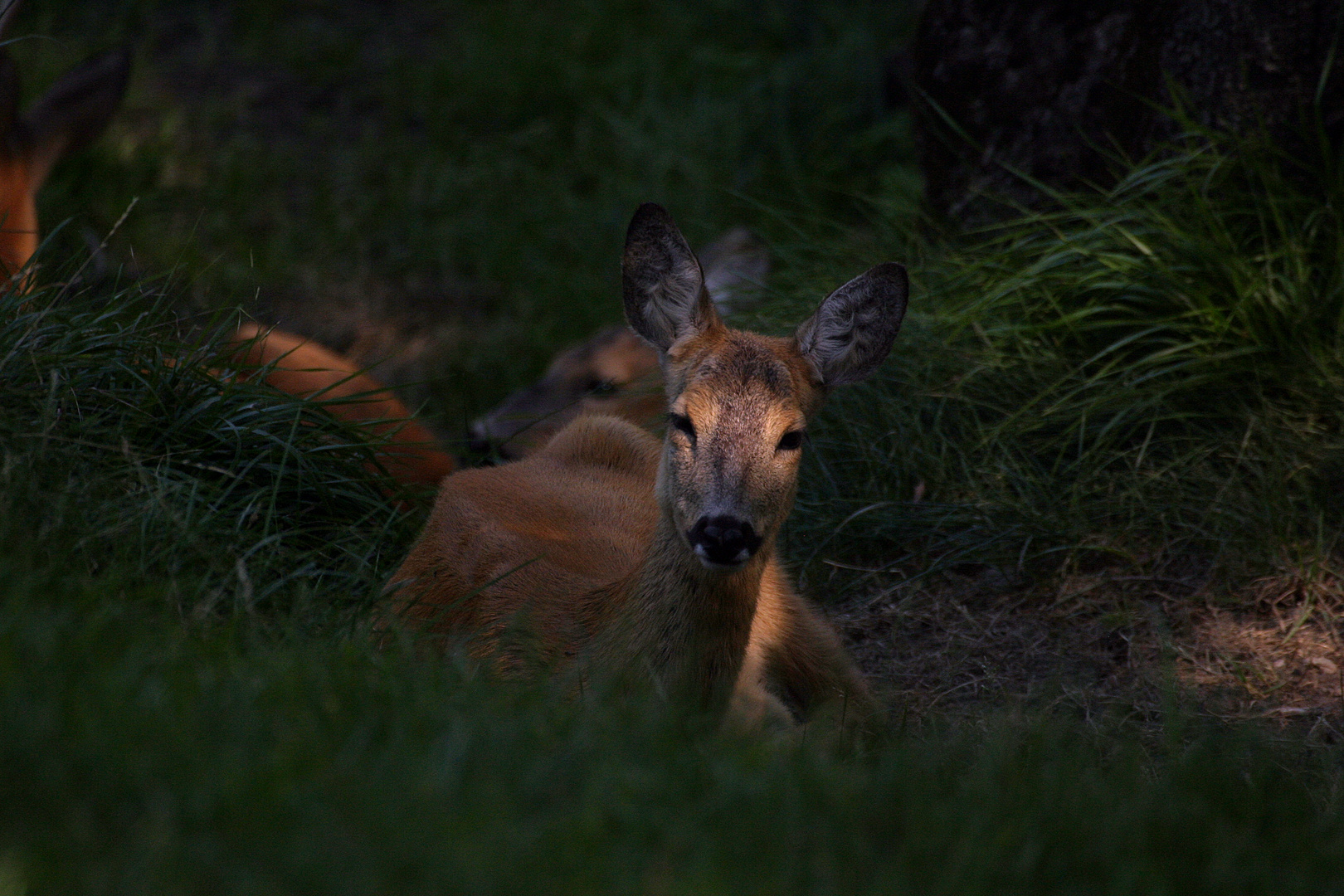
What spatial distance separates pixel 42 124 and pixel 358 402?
2477mm

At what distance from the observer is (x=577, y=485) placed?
4383 mm

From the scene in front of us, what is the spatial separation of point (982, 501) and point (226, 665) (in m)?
2.62

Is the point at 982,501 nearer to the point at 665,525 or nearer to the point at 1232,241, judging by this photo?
the point at 1232,241

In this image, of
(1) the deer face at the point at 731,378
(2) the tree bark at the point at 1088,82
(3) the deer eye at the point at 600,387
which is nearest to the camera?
(1) the deer face at the point at 731,378

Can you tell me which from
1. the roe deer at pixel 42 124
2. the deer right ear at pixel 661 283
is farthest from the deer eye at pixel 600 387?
Answer: the roe deer at pixel 42 124

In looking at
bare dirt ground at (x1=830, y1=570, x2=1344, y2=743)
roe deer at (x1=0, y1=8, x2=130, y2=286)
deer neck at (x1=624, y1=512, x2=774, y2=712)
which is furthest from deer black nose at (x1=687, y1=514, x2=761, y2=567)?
roe deer at (x1=0, y1=8, x2=130, y2=286)

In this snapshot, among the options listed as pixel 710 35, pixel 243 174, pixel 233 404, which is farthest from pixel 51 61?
pixel 233 404

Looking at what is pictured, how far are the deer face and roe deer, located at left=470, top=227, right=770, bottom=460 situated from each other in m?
1.43

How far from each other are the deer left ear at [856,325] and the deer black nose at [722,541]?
Result: 658mm

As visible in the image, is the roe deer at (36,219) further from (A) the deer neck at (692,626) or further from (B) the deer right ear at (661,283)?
(A) the deer neck at (692,626)

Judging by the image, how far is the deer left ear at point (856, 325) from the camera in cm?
363

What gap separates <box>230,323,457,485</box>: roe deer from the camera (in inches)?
172

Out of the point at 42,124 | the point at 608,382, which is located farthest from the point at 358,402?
the point at 42,124

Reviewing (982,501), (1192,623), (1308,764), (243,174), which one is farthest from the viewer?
(243,174)
